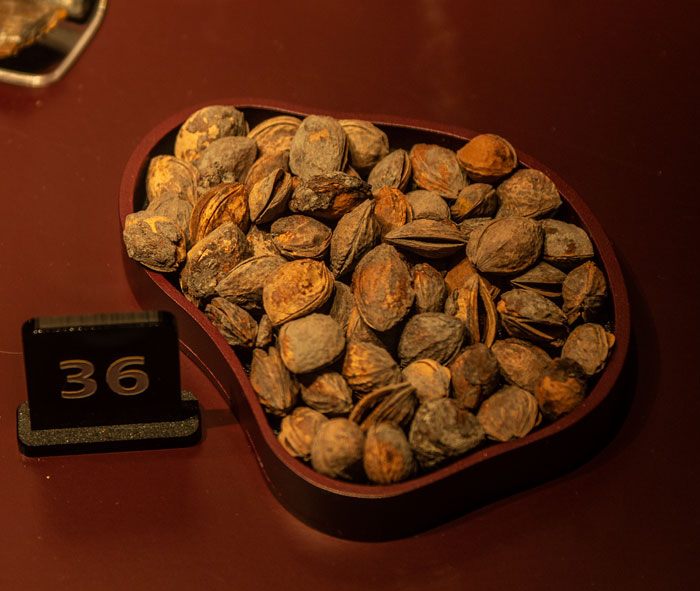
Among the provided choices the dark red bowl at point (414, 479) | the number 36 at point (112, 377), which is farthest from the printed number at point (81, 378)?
the dark red bowl at point (414, 479)

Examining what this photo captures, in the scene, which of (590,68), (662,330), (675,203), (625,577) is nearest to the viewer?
(625,577)

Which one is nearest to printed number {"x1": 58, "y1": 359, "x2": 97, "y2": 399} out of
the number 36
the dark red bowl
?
the number 36

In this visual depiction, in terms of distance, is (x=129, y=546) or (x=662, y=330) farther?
(x=662, y=330)

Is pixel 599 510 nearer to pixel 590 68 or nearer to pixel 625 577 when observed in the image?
pixel 625 577

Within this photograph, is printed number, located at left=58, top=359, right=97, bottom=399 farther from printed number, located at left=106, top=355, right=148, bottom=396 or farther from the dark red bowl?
the dark red bowl

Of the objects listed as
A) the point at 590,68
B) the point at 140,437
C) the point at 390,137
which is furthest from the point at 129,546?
the point at 590,68

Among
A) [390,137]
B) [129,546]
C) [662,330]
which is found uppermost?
[390,137]

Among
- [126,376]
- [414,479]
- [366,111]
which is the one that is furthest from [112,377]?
[366,111]
